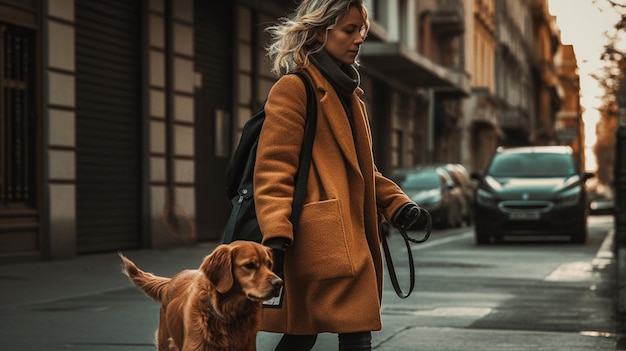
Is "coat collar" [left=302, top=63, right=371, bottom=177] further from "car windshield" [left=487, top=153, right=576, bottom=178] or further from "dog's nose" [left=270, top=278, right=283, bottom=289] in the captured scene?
"car windshield" [left=487, top=153, right=576, bottom=178]

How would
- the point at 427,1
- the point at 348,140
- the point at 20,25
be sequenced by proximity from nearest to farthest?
the point at 348,140
the point at 20,25
the point at 427,1

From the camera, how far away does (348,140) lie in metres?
4.86

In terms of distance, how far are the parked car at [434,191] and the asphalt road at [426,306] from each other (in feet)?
32.0

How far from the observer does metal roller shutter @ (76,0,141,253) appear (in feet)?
53.7

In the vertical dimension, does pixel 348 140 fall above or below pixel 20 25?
below

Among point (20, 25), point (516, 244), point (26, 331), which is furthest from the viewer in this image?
point (516, 244)

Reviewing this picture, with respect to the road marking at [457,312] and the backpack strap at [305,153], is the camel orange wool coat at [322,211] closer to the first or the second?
the backpack strap at [305,153]

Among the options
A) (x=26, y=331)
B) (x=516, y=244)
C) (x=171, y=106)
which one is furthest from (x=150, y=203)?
(x=26, y=331)

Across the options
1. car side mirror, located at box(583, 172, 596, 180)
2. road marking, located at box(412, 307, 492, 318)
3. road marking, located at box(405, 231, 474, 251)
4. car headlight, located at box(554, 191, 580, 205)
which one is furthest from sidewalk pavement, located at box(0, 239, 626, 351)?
car side mirror, located at box(583, 172, 596, 180)

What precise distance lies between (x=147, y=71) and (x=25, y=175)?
11.3 ft

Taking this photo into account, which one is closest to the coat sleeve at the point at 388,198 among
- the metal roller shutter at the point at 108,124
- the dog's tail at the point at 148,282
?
the dog's tail at the point at 148,282

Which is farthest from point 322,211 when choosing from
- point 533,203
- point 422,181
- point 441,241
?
point 422,181

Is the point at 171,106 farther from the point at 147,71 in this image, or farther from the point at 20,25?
the point at 20,25

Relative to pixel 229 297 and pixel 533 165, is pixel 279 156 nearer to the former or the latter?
pixel 229 297
